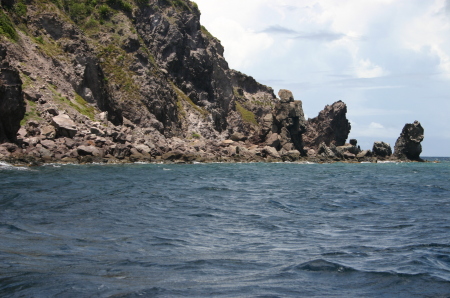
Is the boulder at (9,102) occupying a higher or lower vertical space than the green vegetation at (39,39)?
lower

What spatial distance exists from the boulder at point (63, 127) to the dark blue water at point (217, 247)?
31.2 meters

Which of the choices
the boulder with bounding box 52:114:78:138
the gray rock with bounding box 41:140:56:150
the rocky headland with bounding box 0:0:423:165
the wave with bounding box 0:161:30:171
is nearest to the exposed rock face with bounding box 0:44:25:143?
the rocky headland with bounding box 0:0:423:165

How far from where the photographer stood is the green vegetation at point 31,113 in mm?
51562

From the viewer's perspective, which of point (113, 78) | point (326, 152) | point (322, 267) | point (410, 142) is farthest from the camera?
point (410, 142)

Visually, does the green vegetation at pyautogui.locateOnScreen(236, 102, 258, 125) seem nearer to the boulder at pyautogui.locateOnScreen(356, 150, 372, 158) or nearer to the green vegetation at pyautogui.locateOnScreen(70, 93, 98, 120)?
the boulder at pyautogui.locateOnScreen(356, 150, 372, 158)

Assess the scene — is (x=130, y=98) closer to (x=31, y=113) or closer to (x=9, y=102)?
(x=31, y=113)

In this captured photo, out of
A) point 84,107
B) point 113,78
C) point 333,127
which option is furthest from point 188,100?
point 333,127

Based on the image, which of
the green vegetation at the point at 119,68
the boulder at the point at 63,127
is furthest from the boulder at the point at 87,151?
the green vegetation at the point at 119,68

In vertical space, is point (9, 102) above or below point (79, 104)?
below

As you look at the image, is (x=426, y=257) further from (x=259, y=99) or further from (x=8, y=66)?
(x=259, y=99)

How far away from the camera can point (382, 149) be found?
11744 cm

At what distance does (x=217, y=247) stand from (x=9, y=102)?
127 ft

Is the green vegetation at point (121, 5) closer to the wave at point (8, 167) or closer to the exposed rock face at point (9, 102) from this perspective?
the exposed rock face at point (9, 102)

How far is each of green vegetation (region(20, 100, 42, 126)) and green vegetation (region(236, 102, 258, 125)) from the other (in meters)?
90.4
